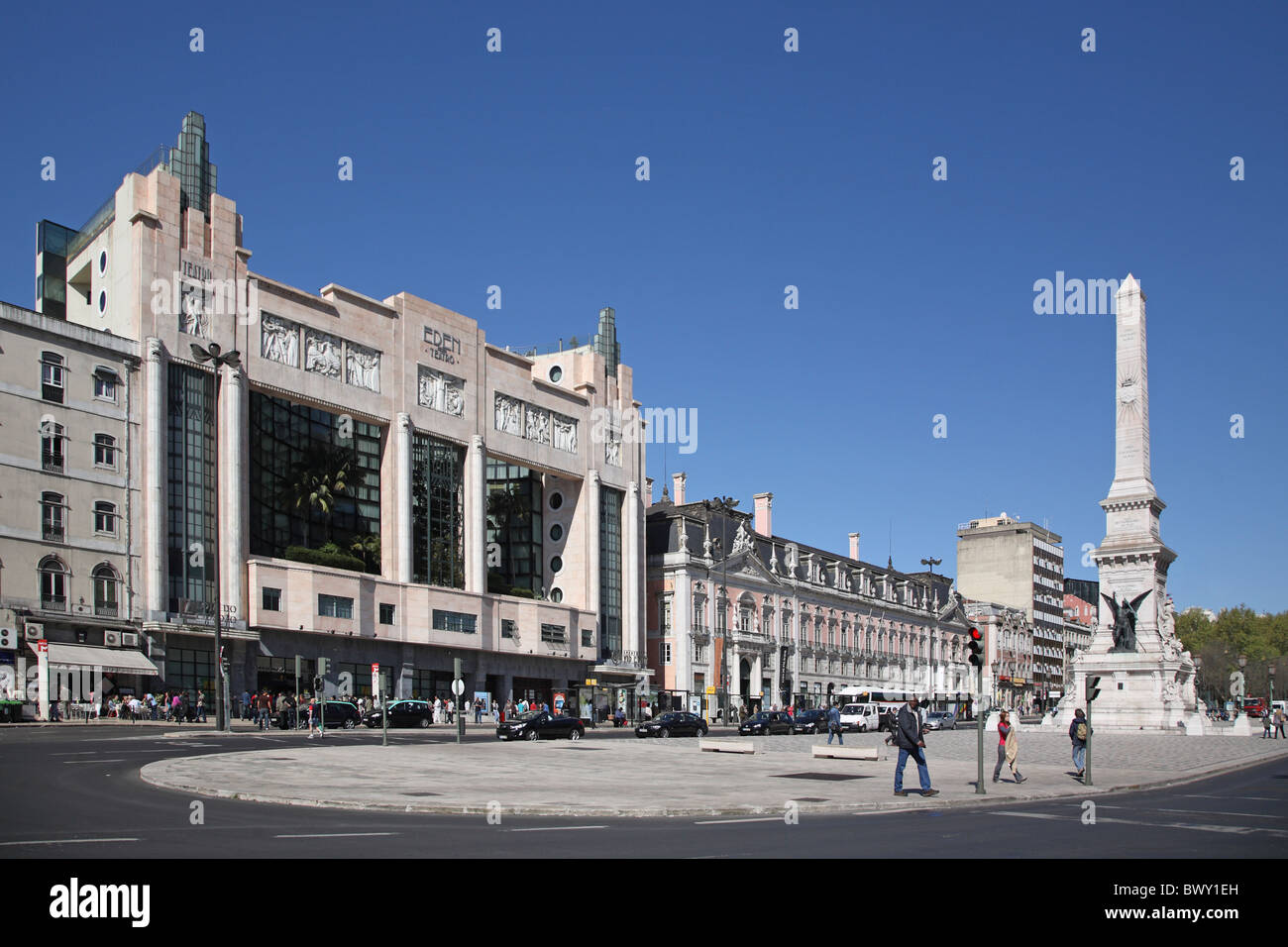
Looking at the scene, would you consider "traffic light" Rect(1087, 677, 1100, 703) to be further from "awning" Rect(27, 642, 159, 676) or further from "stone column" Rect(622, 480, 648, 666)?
"stone column" Rect(622, 480, 648, 666)

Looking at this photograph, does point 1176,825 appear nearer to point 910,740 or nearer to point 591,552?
point 910,740

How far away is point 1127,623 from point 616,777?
3750 centimetres

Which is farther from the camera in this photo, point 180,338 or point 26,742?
point 180,338

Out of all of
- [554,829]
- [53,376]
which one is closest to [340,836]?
[554,829]

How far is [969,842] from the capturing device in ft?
50.0

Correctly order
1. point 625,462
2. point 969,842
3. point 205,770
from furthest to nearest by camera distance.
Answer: point 625,462, point 205,770, point 969,842

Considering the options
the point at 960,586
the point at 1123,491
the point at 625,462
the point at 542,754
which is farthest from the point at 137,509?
the point at 960,586

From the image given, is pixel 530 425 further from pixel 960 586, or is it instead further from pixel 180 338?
pixel 960 586

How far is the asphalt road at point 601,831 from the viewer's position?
44.7ft

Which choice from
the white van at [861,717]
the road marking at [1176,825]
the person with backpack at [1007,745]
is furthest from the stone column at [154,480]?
the road marking at [1176,825]

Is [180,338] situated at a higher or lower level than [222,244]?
lower

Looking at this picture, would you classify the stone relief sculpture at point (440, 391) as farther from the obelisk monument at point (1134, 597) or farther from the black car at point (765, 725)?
the obelisk monument at point (1134, 597)

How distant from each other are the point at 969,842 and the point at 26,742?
30654 mm
